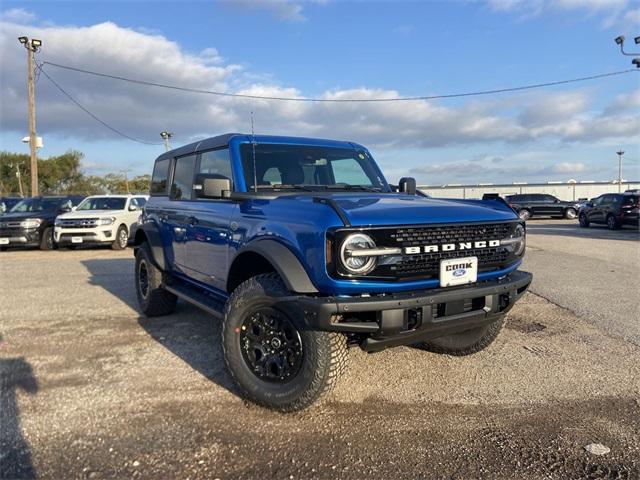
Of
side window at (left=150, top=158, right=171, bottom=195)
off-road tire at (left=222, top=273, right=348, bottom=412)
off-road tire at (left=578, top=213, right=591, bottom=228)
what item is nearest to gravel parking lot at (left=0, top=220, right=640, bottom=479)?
off-road tire at (left=222, top=273, right=348, bottom=412)

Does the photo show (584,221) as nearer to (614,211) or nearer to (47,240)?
(614,211)

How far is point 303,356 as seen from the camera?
3160 mm

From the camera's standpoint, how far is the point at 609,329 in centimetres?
527

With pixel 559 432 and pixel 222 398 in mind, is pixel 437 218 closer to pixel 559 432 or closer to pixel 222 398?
pixel 559 432

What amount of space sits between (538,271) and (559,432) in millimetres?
6764

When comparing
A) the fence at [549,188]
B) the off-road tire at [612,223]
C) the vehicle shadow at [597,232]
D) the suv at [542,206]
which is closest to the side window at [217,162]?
the vehicle shadow at [597,232]

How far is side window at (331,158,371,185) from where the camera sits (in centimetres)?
473

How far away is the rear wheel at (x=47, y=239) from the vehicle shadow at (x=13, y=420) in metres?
11.1

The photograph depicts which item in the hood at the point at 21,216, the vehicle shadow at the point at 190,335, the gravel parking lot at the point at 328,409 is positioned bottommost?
the gravel parking lot at the point at 328,409

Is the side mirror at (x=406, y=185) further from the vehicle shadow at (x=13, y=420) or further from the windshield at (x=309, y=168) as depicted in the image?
the vehicle shadow at (x=13, y=420)

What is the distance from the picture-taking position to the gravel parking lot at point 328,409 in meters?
2.70

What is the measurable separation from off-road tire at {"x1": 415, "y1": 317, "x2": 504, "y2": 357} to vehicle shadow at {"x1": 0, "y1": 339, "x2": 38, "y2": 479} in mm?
3095

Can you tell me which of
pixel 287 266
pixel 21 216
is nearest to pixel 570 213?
pixel 21 216

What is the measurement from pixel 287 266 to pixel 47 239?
13504 millimetres
